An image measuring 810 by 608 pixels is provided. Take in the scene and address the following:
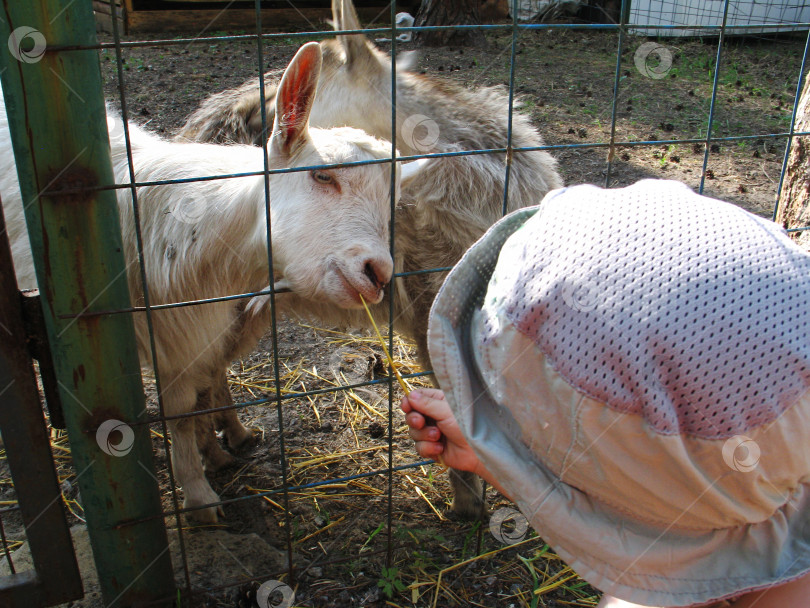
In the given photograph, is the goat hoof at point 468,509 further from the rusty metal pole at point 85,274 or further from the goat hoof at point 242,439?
the rusty metal pole at point 85,274

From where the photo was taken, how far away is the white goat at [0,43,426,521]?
7.61ft

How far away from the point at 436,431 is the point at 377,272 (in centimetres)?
75

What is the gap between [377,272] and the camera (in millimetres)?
2285

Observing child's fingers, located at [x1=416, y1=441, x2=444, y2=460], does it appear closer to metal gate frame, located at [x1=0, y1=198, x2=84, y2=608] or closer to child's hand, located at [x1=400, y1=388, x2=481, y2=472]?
child's hand, located at [x1=400, y1=388, x2=481, y2=472]

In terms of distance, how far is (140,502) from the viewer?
2.15m

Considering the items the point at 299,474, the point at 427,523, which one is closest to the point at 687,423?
the point at 427,523

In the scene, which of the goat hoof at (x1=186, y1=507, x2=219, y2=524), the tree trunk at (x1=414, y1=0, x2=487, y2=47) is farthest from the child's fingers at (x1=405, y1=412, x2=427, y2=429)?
the tree trunk at (x1=414, y1=0, x2=487, y2=47)

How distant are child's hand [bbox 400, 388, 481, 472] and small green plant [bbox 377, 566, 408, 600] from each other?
115cm

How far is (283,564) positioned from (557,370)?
6.58 ft

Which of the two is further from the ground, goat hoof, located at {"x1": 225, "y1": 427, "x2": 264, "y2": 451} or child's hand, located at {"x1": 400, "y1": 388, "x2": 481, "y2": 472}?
child's hand, located at {"x1": 400, "y1": 388, "x2": 481, "y2": 472}

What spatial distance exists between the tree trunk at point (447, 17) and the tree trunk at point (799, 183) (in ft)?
26.5

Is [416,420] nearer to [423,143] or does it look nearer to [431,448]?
[431,448]

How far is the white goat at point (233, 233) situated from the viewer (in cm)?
232

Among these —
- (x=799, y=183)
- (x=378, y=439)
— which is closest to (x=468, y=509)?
(x=378, y=439)
